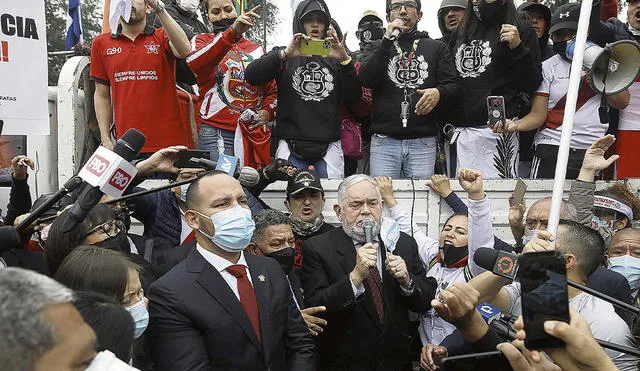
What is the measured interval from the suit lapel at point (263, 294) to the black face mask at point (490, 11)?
3.32 metres

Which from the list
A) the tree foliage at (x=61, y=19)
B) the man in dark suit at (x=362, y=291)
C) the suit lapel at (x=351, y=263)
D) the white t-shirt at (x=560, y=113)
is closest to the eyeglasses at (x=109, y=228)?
the man in dark suit at (x=362, y=291)

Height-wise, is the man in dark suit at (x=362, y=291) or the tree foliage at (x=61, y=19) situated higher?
the tree foliage at (x=61, y=19)

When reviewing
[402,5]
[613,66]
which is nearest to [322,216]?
[402,5]

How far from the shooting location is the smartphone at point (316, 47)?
6043 millimetres

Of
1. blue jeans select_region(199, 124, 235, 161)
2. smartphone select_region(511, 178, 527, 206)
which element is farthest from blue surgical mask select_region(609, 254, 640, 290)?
blue jeans select_region(199, 124, 235, 161)

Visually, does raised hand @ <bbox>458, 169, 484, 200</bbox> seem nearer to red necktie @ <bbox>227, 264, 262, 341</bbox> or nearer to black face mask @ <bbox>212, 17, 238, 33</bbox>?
red necktie @ <bbox>227, 264, 262, 341</bbox>

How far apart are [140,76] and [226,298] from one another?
274cm

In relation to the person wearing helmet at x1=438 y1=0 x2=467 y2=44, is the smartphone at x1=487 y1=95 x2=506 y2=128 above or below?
below

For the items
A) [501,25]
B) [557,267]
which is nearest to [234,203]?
[557,267]

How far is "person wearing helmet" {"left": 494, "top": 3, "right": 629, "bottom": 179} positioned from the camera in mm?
6273

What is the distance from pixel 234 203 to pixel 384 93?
275 cm

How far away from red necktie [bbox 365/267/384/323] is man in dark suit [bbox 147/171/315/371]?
0.73 m

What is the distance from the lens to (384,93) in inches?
254

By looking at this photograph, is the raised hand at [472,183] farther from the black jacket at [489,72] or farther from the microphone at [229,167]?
the black jacket at [489,72]
